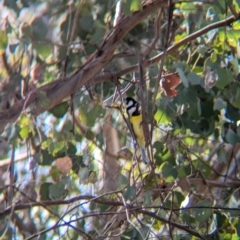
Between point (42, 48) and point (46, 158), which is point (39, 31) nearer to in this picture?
point (42, 48)

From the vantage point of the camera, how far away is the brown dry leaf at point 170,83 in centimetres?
294

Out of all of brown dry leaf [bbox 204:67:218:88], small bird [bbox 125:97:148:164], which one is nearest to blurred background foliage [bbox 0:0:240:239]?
brown dry leaf [bbox 204:67:218:88]

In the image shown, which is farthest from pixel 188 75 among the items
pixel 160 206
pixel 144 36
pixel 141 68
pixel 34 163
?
pixel 144 36

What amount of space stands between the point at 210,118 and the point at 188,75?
1.24ft

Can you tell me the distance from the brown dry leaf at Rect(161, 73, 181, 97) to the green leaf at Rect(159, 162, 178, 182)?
29 cm

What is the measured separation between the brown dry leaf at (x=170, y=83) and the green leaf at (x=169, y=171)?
0.94ft

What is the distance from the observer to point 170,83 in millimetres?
2941

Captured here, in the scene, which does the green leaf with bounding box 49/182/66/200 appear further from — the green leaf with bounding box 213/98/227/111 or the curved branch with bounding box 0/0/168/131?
Result: the green leaf with bounding box 213/98/227/111

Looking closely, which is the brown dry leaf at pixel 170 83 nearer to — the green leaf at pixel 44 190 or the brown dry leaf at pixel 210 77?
the brown dry leaf at pixel 210 77

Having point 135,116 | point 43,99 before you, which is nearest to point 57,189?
point 43,99

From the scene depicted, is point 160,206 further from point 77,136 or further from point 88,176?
point 77,136

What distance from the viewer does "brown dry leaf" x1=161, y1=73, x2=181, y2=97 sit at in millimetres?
2938

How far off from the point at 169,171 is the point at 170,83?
13.4 inches

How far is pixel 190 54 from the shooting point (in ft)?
11.4
